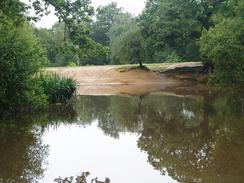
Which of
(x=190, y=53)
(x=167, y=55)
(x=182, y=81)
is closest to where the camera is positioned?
(x=182, y=81)

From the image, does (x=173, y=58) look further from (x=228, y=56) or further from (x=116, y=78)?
(x=228, y=56)

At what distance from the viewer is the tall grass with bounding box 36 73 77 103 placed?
22.0m

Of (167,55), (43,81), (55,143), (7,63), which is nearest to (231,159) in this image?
(55,143)

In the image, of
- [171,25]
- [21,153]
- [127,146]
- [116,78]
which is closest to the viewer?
[21,153]

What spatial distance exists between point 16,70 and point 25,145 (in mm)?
5335

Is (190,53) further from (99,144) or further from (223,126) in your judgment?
(99,144)

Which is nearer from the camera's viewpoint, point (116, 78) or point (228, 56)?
point (228, 56)

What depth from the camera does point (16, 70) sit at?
17.1 metres

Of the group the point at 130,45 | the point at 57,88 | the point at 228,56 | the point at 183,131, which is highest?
the point at 130,45

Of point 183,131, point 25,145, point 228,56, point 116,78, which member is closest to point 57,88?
point 228,56

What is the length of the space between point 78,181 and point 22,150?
136 inches

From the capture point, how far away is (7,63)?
16.3 metres

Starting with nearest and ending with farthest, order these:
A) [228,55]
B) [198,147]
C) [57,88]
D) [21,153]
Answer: [21,153] → [198,147] → [57,88] → [228,55]

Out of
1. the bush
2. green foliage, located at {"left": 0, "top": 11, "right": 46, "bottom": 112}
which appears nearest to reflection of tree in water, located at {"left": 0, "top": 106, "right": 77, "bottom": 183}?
green foliage, located at {"left": 0, "top": 11, "right": 46, "bottom": 112}
